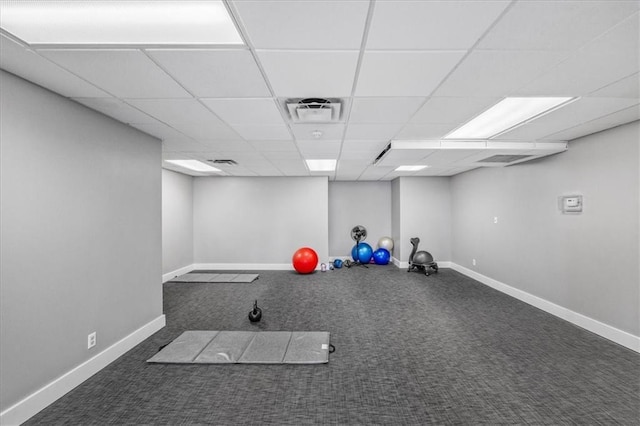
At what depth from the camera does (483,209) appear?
6004 mm

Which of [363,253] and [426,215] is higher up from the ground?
[426,215]

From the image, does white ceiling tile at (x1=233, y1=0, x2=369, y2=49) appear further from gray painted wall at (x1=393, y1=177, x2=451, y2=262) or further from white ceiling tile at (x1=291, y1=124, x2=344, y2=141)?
gray painted wall at (x1=393, y1=177, x2=451, y2=262)

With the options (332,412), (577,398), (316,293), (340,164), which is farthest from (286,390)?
(340,164)

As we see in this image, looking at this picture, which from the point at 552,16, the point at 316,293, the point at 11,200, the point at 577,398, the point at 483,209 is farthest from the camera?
the point at 483,209

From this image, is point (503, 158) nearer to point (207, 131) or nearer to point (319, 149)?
point (319, 149)

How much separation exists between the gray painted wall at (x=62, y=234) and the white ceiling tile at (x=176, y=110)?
546 millimetres

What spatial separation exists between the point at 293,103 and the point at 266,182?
5.16m

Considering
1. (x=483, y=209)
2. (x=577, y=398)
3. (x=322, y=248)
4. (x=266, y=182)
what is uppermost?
(x=266, y=182)

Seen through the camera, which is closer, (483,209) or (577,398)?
(577,398)

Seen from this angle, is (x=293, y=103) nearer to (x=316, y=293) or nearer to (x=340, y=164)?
(x=340, y=164)

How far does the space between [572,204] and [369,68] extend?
3676 mm

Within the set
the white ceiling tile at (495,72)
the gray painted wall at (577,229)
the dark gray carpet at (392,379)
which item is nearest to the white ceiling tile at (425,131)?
the white ceiling tile at (495,72)

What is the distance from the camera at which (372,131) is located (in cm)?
334

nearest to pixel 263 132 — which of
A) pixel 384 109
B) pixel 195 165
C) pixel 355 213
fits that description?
pixel 384 109
